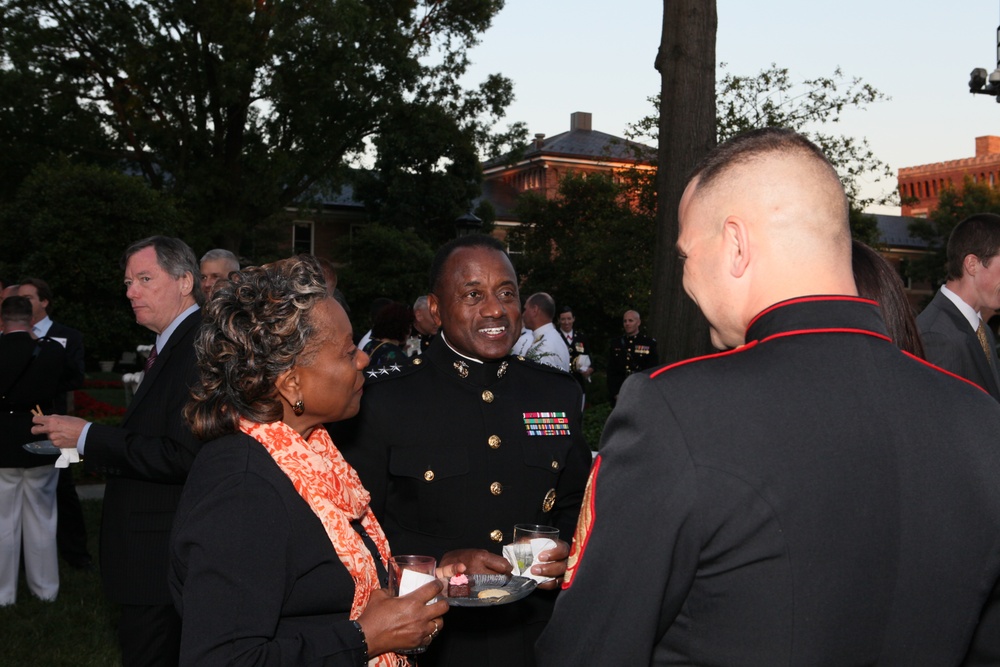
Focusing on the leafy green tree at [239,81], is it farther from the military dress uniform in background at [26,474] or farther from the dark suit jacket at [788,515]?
the dark suit jacket at [788,515]

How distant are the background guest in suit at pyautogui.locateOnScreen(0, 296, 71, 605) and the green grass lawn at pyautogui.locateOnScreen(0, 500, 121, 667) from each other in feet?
0.76

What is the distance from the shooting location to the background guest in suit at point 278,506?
2.17 meters

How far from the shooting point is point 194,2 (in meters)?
25.2

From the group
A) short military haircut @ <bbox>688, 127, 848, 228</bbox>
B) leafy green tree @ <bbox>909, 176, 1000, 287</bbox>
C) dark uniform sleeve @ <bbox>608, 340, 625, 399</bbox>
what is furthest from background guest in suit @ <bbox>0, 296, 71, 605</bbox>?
leafy green tree @ <bbox>909, 176, 1000, 287</bbox>

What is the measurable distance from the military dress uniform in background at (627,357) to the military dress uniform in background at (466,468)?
32.8 ft

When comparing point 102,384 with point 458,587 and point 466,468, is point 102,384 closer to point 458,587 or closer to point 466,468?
point 466,468

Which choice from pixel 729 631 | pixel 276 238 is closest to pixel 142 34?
pixel 276 238

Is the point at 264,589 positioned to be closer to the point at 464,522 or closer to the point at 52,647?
the point at 464,522

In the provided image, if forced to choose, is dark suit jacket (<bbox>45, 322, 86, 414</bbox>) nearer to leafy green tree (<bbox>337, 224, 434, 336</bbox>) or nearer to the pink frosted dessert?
the pink frosted dessert

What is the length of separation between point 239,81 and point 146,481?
23158 millimetres

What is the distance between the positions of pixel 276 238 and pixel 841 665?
34.7m

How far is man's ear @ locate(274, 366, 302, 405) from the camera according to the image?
2488mm

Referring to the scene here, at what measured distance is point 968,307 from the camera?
5023 mm

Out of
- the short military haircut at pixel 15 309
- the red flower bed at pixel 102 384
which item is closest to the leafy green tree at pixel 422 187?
the red flower bed at pixel 102 384
